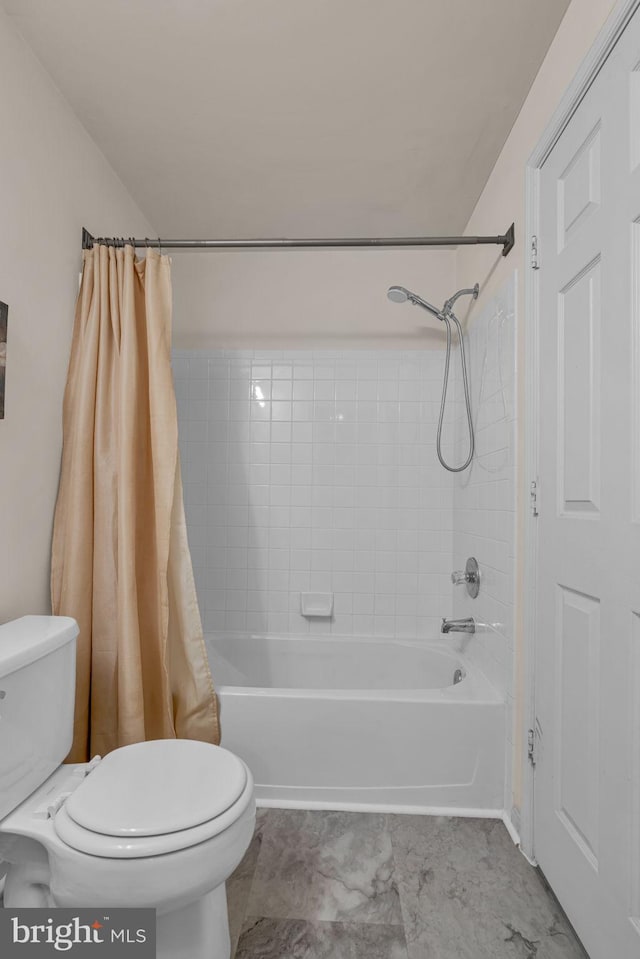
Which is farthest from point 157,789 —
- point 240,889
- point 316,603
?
point 316,603

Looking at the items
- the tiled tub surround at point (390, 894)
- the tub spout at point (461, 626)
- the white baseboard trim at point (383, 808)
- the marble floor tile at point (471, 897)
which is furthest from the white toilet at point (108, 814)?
the tub spout at point (461, 626)

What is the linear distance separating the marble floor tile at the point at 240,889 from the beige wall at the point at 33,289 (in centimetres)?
96

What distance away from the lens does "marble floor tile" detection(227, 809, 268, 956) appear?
1403 millimetres

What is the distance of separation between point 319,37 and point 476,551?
181 centimetres

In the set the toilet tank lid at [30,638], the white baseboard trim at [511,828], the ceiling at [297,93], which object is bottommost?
the white baseboard trim at [511,828]

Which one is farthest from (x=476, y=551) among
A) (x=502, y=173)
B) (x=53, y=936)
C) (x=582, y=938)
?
(x=53, y=936)

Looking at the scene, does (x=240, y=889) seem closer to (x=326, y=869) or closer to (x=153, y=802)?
(x=326, y=869)

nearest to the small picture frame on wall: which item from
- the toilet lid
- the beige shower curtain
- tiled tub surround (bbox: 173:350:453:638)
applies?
the beige shower curtain

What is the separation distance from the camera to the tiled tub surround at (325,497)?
2760 millimetres

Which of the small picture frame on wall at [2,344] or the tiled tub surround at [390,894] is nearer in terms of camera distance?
the tiled tub surround at [390,894]

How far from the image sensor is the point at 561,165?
153cm

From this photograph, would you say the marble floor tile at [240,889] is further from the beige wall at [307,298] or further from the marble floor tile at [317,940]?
the beige wall at [307,298]

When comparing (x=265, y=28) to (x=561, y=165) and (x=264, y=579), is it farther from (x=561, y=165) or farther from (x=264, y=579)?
(x=264, y=579)

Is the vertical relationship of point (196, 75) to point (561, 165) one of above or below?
above
